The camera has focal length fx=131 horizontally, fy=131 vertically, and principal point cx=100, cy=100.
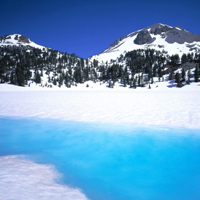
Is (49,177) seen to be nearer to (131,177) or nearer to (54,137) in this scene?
(131,177)

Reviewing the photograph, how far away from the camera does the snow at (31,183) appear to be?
290 cm

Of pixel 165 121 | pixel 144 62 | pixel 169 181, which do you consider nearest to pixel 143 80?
pixel 144 62

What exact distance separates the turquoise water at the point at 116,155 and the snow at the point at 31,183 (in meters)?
0.34

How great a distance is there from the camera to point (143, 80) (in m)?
90.5

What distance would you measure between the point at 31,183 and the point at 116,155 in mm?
3358

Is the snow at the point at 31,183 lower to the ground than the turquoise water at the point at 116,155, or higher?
higher

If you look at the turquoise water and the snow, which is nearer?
the snow

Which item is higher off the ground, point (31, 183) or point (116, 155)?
point (31, 183)

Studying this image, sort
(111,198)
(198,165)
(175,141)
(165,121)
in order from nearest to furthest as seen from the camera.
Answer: (111,198) < (198,165) < (175,141) < (165,121)

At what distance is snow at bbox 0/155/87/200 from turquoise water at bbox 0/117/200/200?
0.34 m

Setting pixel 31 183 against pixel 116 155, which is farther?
pixel 116 155

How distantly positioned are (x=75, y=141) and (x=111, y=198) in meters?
4.08

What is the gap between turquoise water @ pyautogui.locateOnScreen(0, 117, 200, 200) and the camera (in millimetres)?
3718

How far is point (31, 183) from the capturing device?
3396 millimetres
